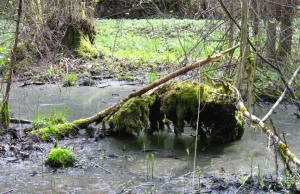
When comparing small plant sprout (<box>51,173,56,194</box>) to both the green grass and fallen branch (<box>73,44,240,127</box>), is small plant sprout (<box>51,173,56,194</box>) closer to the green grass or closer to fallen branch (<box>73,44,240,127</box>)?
fallen branch (<box>73,44,240,127</box>)

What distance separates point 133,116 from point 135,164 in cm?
Answer: 123

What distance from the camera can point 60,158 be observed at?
605 cm

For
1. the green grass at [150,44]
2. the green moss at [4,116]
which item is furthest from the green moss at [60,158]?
the green grass at [150,44]

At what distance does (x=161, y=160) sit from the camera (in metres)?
6.34

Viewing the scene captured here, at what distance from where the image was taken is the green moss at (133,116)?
7238mm

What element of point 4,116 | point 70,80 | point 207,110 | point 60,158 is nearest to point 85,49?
point 70,80

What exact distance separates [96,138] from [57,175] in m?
1.69

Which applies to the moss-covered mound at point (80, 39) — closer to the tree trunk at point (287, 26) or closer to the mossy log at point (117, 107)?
the tree trunk at point (287, 26)

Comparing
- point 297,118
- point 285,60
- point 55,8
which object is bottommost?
point 297,118

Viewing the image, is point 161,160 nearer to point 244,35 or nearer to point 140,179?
point 140,179

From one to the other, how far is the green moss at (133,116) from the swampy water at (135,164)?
21 cm

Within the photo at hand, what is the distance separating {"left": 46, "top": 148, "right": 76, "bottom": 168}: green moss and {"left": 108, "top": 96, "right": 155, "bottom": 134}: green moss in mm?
1316

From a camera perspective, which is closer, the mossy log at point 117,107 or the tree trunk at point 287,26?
the mossy log at point 117,107

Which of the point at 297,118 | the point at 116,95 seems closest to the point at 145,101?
the point at 297,118
